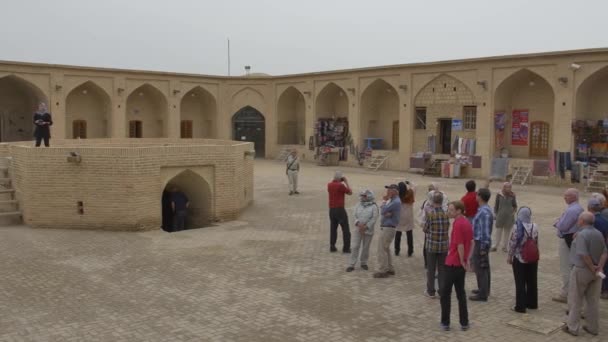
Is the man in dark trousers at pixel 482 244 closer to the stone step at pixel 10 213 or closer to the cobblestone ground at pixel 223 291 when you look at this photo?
the cobblestone ground at pixel 223 291

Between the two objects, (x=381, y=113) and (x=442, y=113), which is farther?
(x=381, y=113)

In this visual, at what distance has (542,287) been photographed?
26.0 ft

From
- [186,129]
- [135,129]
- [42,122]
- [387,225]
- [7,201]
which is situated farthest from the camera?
[186,129]

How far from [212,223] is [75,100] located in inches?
715

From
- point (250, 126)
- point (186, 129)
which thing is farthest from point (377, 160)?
point (186, 129)

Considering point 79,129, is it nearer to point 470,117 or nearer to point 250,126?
point 250,126

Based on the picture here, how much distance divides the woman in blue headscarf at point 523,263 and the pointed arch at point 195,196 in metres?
7.62

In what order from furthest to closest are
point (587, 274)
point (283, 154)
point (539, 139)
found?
point (283, 154), point (539, 139), point (587, 274)

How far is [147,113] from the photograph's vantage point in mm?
30453

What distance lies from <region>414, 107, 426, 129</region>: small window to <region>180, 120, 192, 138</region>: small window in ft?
42.6

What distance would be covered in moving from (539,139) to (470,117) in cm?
271

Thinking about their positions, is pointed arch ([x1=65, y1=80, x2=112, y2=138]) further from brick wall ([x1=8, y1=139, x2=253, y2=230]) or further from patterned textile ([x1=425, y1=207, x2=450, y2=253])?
patterned textile ([x1=425, y1=207, x2=450, y2=253])

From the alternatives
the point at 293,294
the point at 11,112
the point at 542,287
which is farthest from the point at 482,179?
the point at 11,112

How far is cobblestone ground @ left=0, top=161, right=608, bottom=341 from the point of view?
20.6ft
